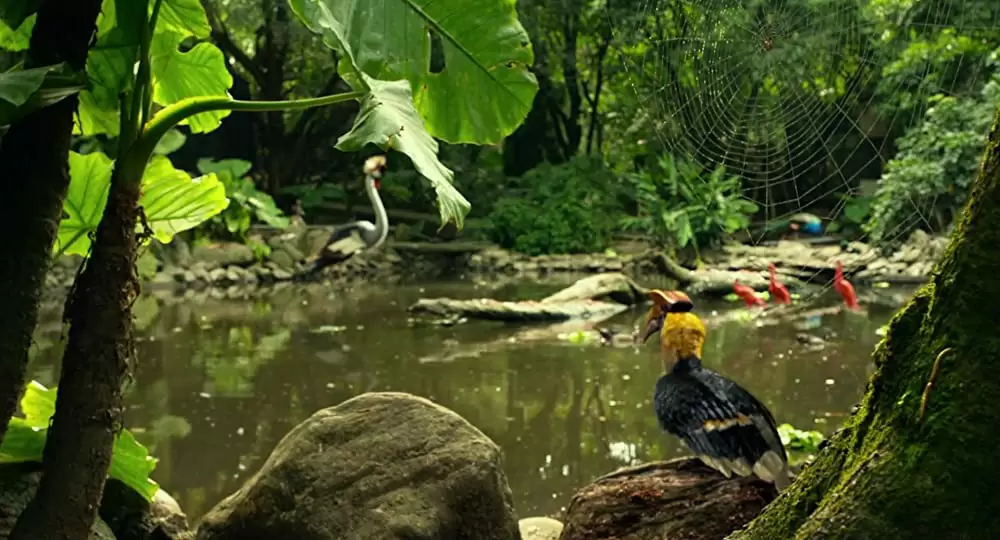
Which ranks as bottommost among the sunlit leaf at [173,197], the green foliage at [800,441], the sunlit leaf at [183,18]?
the green foliage at [800,441]

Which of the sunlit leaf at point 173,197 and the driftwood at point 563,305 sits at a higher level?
the sunlit leaf at point 173,197

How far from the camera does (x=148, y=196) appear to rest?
2.34 meters

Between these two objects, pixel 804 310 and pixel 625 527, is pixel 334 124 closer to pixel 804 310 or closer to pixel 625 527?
pixel 804 310

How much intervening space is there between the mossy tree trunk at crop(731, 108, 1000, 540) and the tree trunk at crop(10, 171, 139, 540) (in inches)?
49.0

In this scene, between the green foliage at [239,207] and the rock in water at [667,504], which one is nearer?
the rock in water at [667,504]

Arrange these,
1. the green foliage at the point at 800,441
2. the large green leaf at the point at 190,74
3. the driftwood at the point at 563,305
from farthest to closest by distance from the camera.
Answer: the driftwood at the point at 563,305, the green foliage at the point at 800,441, the large green leaf at the point at 190,74

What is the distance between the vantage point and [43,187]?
178 cm

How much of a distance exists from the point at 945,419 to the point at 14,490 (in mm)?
1875

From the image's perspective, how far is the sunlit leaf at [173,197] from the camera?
2.32 meters

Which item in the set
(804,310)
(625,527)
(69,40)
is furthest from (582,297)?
(69,40)

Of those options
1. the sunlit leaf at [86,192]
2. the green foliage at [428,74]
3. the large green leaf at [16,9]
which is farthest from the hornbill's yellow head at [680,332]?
the large green leaf at [16,9]

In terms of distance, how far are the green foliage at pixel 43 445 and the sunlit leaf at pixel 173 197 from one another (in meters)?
0.48

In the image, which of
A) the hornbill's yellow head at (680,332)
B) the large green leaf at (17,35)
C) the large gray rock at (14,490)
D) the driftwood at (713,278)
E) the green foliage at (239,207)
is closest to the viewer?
the large gray rock at (14,490)

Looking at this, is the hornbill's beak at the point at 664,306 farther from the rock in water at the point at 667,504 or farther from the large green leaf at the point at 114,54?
the large green leaf at the point at 114,54
